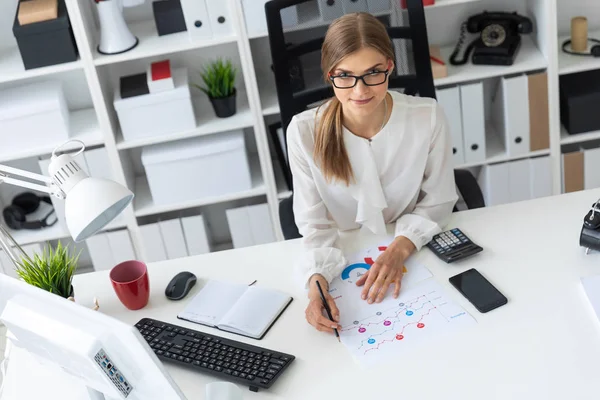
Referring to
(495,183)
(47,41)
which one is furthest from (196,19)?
(495,183)

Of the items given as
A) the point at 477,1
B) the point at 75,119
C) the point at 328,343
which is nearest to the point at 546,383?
the point at 328,343

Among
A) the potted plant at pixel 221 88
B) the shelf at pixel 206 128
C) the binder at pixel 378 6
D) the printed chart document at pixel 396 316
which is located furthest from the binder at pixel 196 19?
the printed chart document at pixel 396 316

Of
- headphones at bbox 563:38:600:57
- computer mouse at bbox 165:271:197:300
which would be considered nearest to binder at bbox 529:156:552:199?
headphones at bbox 563:38:600:57

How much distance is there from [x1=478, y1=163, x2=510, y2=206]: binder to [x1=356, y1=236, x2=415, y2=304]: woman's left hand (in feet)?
4.25

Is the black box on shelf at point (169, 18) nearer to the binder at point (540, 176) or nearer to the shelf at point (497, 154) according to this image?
the shelf at point (497, 154)

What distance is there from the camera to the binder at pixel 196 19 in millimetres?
2768

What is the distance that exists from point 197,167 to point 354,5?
107 centimetres

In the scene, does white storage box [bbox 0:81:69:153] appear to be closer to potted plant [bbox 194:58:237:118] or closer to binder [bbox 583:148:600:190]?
potted plant [bbox 194:58:237:118]

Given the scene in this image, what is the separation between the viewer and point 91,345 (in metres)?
1.27

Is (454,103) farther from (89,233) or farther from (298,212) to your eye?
(89,233)

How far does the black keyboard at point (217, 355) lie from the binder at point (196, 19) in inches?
50.6

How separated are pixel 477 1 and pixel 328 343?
5.94 ft

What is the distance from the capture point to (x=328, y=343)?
1.74 meters

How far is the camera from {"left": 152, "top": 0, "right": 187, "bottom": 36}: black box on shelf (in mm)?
2883
